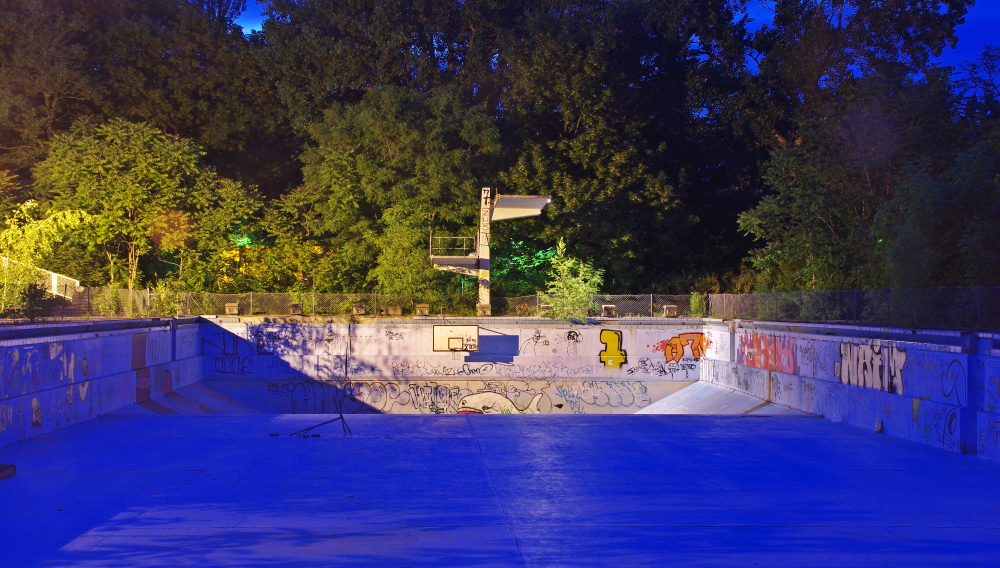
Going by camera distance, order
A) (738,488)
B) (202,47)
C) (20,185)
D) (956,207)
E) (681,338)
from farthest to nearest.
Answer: (202,47) → (20,185) → (681,338) → (956,207) → (738,488)

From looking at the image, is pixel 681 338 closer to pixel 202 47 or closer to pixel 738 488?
pixel 738 488

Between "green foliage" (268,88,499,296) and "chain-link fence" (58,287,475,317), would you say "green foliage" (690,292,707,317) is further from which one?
"green foliage" (268,88,499,296)

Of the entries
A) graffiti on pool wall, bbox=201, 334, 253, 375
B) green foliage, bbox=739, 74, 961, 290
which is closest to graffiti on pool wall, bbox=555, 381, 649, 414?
green foliage, bbox=739, 74, 961, 290

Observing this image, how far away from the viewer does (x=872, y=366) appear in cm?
1617

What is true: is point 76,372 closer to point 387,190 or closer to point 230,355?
point 230,355

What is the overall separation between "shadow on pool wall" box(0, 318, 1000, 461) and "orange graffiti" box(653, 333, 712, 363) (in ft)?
0.14

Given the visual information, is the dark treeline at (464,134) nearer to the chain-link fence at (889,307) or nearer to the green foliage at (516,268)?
the green foliage at (516,268)

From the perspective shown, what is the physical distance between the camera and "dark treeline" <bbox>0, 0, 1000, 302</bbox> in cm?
3475

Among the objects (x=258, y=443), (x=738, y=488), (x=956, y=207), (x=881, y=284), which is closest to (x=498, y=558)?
(x=738, y=488)

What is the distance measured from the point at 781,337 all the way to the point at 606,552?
16.2m

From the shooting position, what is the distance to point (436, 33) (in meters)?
48.5

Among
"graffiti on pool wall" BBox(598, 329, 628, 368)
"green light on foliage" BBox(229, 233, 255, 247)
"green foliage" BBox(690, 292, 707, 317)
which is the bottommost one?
"graffiti on pool wall" BBox(598, 329, 628, 368)

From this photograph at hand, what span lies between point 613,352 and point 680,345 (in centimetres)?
284

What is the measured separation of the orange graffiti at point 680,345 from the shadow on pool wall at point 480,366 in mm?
42
